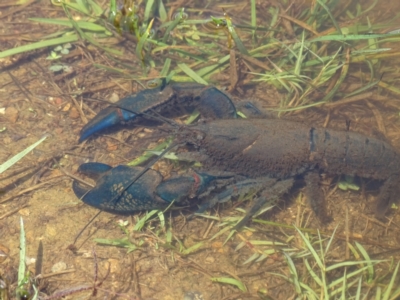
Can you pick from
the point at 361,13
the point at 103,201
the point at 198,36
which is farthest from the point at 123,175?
the point at 361,13

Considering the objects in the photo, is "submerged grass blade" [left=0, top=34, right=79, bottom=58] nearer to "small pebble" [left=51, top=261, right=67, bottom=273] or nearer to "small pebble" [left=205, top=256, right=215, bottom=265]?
"small pebble" [left=51, top=261, right=67, bottom=273]

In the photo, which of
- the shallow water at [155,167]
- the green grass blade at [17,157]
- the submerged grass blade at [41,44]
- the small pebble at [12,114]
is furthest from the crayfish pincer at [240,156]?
the submerged grass blade at [41,44]

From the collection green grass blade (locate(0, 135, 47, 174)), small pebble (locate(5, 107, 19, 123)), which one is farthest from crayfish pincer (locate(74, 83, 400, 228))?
small pebble (locate(5, 107, 19, 123))

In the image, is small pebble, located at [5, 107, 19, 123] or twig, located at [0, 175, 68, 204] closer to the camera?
twig, located at [0, 175, 68, 204]

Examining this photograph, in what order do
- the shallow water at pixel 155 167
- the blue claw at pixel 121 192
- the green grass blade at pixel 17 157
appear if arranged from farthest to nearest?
the blue claw at pixel 121 192
the shallow water at pixel 155 167
the green grass blade at pixel 17 157

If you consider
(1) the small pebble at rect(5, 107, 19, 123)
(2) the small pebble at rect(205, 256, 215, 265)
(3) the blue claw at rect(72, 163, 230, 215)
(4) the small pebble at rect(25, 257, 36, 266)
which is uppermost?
(1) the small pebble at rect(5, 107, 19, 123)

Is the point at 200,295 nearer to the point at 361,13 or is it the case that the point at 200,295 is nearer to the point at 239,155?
the point at 239,155

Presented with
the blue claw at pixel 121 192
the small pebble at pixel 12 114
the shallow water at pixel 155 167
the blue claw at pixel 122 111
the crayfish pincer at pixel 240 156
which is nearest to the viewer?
the shallow water at pixel 155 167

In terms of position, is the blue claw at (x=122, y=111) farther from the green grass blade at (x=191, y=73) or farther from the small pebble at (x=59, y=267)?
the small pebble at (x=59, y=267)
